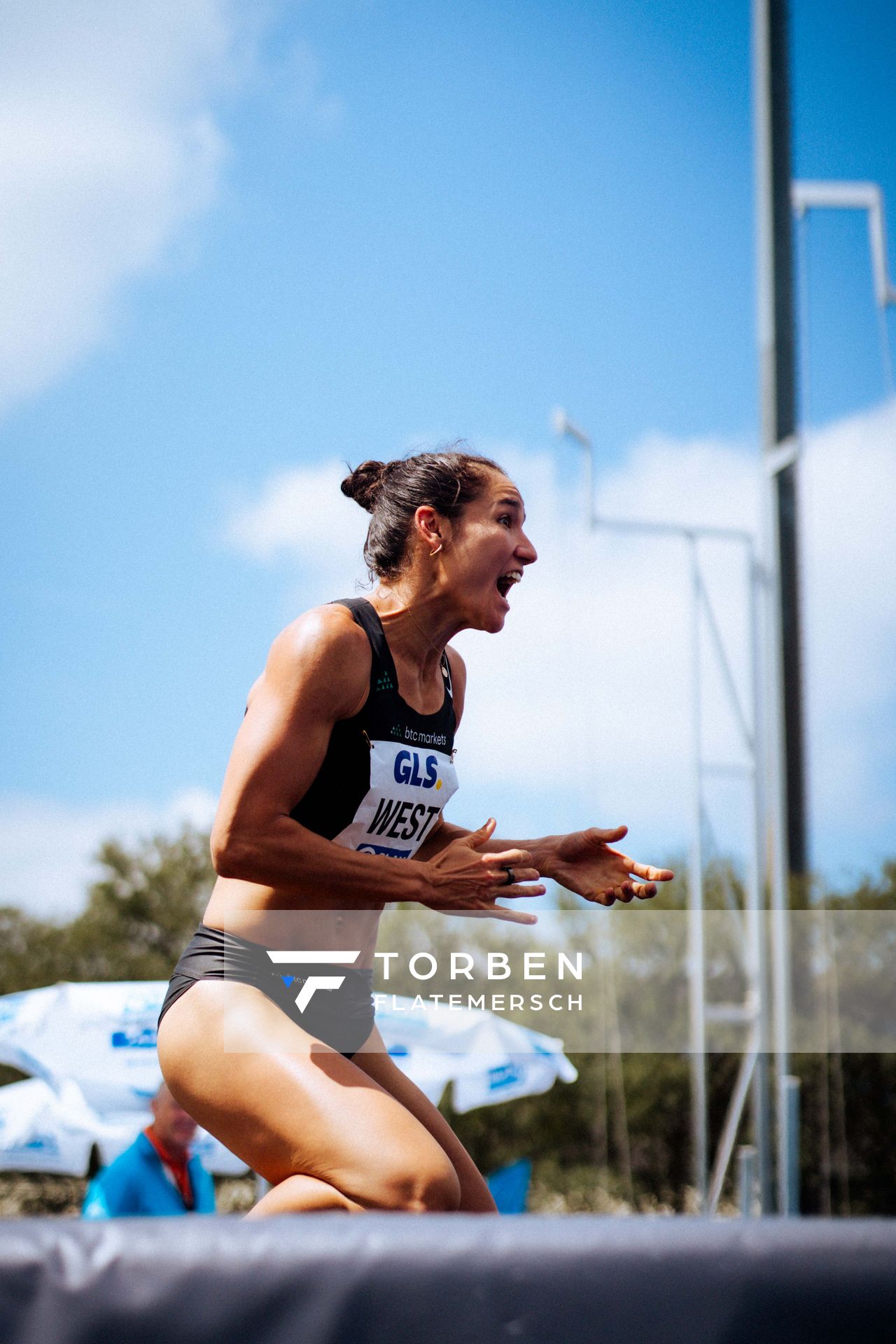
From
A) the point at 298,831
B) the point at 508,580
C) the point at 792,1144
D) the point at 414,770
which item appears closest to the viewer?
the point at 298,831

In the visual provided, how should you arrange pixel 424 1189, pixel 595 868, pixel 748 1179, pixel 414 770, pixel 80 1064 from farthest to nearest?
pixel 748 1179
pixel 80 1064
pixel 595 868
pixel 414 770
pixel 424 1189

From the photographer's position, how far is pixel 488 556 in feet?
8.64

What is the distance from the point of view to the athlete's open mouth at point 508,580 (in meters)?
2.68

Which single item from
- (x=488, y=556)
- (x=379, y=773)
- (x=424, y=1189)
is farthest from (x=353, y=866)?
(x=488, y=556)

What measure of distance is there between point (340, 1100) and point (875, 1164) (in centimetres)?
993

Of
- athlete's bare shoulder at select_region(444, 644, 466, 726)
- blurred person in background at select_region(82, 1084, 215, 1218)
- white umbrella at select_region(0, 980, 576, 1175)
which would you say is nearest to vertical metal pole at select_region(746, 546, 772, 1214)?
white umbrella at select_region(0, 980, 576, 1175)

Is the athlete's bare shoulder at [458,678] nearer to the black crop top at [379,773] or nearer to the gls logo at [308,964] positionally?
the black crop top at [379,773]

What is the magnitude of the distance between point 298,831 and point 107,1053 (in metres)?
5.11

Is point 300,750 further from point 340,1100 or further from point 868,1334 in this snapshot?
point 868,1334

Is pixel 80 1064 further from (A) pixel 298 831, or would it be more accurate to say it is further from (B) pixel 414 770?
(A) pixel 298 831

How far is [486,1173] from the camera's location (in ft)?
37.5

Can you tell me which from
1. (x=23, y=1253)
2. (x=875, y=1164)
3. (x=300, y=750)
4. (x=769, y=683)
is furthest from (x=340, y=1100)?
(x=875, y=1164)

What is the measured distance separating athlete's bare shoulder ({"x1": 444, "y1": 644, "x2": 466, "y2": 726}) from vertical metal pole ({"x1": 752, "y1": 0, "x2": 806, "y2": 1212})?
17.5 feet

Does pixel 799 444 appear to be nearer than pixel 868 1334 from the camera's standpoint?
No
